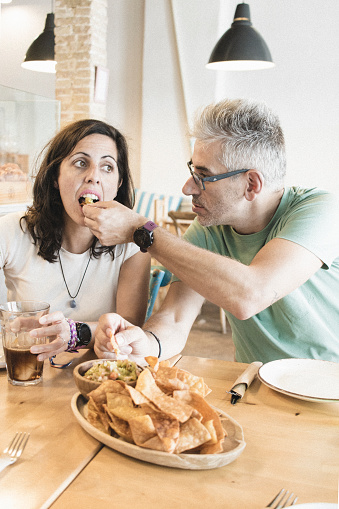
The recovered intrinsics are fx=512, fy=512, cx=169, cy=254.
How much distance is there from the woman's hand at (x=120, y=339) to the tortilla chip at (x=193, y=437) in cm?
40

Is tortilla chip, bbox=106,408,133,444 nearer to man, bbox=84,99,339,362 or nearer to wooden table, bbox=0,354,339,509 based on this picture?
wooden table, bbox=0,354,339,509

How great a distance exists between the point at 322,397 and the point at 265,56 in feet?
12.1

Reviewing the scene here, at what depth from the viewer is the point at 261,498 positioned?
29.2 inches

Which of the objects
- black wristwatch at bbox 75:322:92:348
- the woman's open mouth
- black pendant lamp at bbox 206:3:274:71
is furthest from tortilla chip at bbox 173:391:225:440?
black pendant lamp at bbox 206:3:274:71

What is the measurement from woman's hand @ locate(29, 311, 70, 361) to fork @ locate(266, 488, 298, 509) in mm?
601

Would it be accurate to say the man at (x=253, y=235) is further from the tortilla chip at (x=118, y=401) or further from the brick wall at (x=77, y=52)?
the brick wall at (x=77, y=52)


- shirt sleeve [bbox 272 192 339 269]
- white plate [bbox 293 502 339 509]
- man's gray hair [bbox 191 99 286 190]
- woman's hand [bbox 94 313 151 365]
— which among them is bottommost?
woman's hand [bbox 94 313 151 365]

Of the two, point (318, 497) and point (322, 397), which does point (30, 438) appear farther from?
point (322, 397)

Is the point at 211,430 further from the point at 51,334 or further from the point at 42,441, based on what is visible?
the point at 51,334

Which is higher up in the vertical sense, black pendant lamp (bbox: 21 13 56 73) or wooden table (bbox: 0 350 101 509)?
black pendant lamp (bbox: 21 13 56 73)

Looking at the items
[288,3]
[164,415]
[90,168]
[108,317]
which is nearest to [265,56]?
[288,3]

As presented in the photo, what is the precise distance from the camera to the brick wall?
5.04 metres

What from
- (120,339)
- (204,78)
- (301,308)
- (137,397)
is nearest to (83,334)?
(120,339)

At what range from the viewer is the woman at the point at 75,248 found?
1684mm
